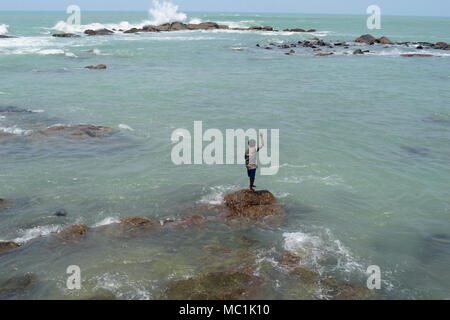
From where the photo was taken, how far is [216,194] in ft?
41.5

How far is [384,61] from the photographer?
41656 mm

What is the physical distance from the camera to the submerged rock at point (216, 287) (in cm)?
784

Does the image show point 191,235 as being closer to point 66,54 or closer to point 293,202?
point 293,202

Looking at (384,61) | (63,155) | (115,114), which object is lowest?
(63,155)

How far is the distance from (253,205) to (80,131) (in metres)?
10.3

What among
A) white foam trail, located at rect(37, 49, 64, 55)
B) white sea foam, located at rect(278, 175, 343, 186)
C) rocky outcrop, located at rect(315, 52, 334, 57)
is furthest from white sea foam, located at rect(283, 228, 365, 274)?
white foam trail, located at rect(37, 49, 64, 55)

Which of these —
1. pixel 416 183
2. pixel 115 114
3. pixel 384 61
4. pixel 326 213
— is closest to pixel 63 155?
pixel 115 114

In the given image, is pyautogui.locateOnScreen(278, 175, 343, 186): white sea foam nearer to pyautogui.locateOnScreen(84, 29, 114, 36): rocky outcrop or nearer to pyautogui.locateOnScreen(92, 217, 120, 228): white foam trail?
pyautogui.locateOnScreen(92, 217, 120, 228): white foam trail

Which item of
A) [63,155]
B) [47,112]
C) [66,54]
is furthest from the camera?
[66,54]

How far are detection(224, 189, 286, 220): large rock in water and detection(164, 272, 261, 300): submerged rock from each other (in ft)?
9.46

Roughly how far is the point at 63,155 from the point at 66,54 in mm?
33608

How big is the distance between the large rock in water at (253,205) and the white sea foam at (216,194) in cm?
62

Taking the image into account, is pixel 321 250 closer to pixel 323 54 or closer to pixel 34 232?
pixel 34 232

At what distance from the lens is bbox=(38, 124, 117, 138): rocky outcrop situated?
17594 mm
